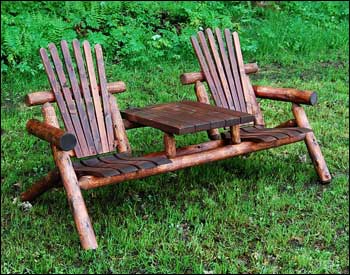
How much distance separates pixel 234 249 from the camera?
373 cm

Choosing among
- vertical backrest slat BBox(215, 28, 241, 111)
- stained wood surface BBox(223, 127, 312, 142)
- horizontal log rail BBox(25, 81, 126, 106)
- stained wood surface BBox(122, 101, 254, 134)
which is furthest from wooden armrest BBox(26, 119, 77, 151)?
vertical backrest slat BBox(215, 28, 241, 111)

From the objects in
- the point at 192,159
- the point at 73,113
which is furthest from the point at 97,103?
the point at 192,159

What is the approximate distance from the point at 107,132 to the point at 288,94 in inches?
56.1

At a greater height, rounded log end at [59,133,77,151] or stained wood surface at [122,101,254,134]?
rounded log end at [59,133,77,151]

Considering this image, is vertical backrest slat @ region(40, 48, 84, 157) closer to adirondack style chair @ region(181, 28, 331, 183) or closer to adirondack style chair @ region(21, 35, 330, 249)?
adirondack style chair @ region(21, 35, 330, 249)

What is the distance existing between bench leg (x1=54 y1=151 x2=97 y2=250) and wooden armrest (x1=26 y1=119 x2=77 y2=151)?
0.12m

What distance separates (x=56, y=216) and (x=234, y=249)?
1.23 meters

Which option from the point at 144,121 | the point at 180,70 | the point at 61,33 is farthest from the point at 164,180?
the point at 61,33

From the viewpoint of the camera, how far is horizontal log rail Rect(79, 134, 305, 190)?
380cm

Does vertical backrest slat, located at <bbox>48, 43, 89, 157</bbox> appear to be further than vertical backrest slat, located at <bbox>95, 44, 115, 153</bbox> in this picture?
No

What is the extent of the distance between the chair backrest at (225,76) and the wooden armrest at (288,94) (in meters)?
0.10

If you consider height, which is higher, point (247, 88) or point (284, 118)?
point (247, 88)

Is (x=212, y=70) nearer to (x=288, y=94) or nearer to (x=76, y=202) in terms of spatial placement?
(x=288, y=94)

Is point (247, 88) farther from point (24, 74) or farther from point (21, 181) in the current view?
point (24, 74)
